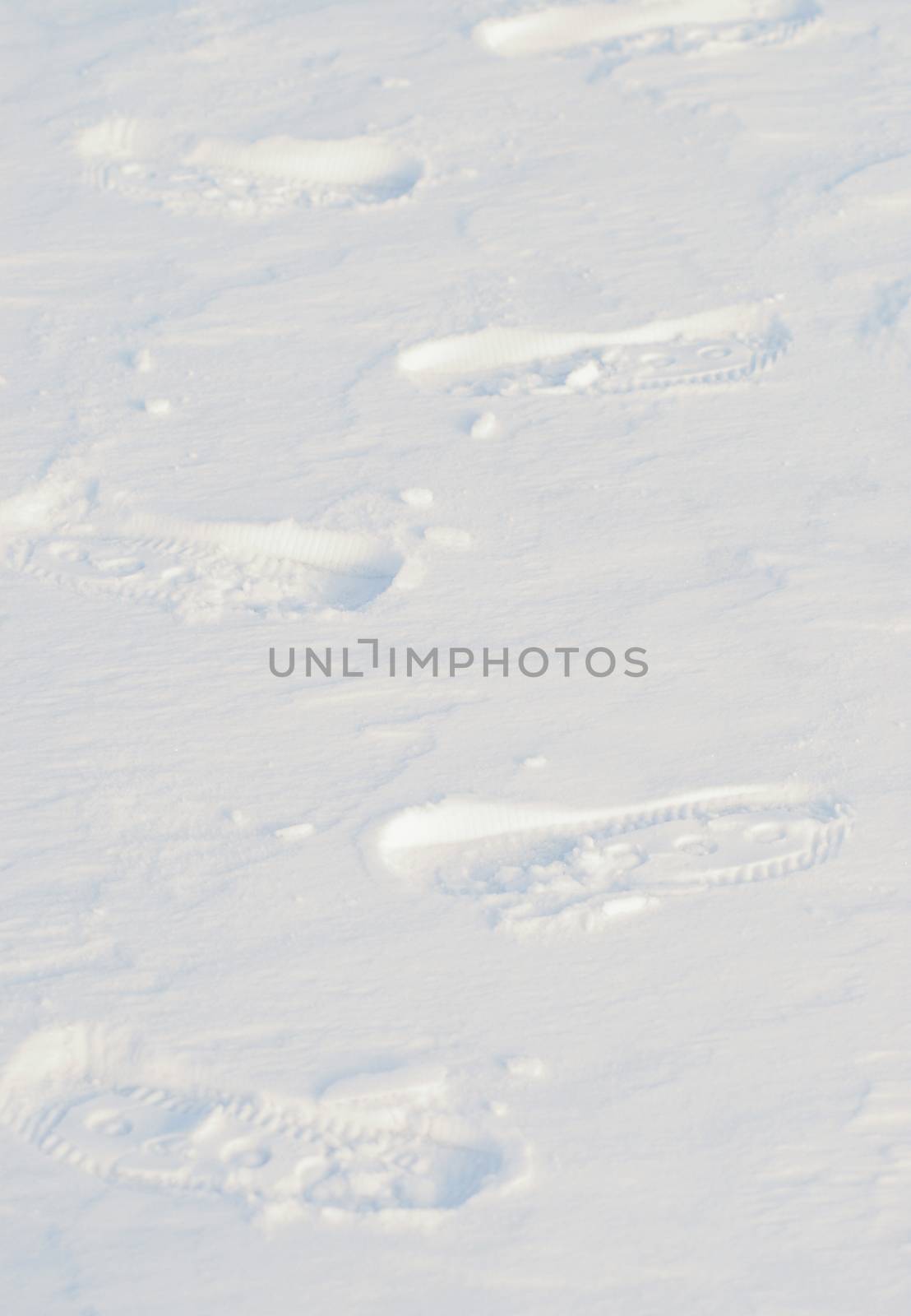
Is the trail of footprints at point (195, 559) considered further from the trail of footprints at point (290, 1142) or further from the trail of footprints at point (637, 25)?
the trail of footprints at point (637, 25)

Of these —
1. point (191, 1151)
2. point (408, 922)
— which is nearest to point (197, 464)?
point (408, 922)

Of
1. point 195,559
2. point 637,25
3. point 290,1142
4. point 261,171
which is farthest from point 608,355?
point 290,1142

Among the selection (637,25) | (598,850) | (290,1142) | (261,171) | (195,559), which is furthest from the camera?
(637,25)

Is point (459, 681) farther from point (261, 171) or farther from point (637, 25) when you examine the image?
point (637, 25)

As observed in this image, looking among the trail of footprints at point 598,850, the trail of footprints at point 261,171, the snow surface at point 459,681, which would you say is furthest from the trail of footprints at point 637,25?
the trail of footprints at point 598,850

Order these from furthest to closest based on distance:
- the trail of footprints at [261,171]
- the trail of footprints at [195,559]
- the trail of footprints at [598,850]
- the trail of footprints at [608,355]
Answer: the trail of footprints at [261,171] → the trail of footprints at [608,355] → the trail of footprints at [195,559] → the trail of footprints at [598,850]

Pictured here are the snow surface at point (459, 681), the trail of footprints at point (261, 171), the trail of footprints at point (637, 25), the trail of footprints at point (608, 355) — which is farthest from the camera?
the trail of footprints at point (637, 25)

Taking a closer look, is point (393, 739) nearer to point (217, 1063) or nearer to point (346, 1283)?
point (217, 1063)
